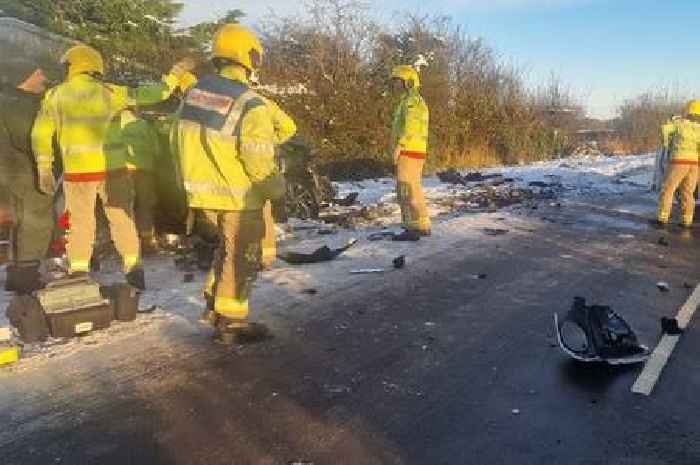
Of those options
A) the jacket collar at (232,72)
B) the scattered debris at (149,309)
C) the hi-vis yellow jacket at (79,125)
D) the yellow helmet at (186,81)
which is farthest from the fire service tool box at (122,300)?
the yellow helmet at (186,81)

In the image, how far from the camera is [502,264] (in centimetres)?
732

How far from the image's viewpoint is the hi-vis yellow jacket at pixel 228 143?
14.0ft

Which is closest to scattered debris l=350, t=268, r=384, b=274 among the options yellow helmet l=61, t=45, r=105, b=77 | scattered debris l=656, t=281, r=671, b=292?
scattered debris l=656, t=281, r=671, b=292

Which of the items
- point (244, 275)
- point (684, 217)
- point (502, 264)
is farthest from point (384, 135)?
point (244, 275)

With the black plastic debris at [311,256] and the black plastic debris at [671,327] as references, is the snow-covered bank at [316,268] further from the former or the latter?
the black plastic debris at [671,327]

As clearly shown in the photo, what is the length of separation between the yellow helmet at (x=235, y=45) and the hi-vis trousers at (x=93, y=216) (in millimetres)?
2097

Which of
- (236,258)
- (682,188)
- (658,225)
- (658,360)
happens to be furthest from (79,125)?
(682,188)

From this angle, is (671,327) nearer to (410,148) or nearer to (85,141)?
(410,148)

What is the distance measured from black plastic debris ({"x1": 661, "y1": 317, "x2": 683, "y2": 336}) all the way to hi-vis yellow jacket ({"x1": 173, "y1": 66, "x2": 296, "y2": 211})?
121 inches

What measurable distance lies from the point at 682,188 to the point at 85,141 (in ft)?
30.0

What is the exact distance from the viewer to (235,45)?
441 centimetres

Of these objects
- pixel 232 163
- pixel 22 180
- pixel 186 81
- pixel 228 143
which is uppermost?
pixel 186 81

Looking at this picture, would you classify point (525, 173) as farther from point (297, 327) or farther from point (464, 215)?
point (297, 327)

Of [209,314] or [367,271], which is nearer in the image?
[209,314]
